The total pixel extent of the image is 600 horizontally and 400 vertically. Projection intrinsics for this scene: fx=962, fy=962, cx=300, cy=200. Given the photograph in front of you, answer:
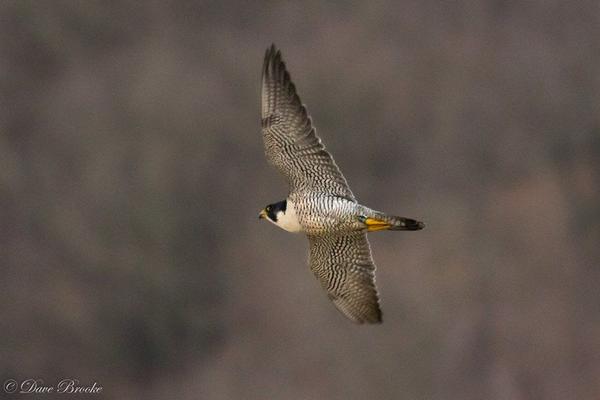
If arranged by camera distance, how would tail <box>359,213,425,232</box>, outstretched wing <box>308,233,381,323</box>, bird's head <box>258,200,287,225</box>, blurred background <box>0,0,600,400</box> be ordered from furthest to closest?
blurred background <box>0,0,600,400</box> < outstretched wing <box>308,233,381,323</box> < bird's head <box>258,200,287,225</box> < tail <box>359,213,425,232</box>

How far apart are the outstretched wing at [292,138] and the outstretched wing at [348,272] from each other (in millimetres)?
280

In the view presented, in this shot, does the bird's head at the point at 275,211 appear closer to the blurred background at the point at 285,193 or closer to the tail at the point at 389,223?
the tail at the point at 389,223

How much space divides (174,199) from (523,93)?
3.88 metres

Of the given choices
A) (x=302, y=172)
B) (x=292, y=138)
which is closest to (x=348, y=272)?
(x=302, y=172)

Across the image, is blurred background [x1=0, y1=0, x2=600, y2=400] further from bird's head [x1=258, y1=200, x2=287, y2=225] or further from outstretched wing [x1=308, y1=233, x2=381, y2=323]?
bird's head [x1=258, y1=200, x2=287, y2=225]

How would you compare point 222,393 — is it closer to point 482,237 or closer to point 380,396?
point 380,396

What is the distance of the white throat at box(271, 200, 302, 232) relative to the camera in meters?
3.96

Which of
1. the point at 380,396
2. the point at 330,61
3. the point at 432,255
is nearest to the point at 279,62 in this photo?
the point at 380,396

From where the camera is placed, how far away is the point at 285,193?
989 centimetres

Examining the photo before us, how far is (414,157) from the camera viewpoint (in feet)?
33.3

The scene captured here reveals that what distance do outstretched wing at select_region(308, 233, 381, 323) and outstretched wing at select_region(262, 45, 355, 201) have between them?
0.28 m
